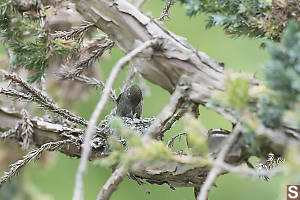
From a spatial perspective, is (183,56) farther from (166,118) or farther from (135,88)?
(135,88)

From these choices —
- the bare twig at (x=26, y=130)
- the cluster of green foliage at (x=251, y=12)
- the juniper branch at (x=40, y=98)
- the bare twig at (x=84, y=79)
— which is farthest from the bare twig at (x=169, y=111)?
the bare twig at (x=26, y=130)

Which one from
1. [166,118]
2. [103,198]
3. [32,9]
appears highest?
[32,9]

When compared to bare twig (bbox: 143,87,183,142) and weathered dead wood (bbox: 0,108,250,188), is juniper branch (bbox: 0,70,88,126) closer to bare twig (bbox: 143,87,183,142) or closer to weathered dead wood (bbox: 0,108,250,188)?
weathered dead wood (bbox: 0,108,250,188)

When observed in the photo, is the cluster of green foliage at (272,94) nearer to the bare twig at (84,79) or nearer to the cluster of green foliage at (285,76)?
the cluster of green foliage at (285,76)

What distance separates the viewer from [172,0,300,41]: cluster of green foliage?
69cm

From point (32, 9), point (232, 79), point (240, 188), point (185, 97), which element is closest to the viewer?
point (232, 79)

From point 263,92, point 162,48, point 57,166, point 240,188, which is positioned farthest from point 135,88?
point 57,166

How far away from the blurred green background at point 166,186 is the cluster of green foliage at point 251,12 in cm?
153

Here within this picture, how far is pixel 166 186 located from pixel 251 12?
1.75 m

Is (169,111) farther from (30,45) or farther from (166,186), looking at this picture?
(166,186)

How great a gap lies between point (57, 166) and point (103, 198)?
2153mm

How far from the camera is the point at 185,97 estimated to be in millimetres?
680

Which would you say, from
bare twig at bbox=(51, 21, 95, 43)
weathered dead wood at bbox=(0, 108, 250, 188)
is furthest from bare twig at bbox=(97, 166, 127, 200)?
bare twig at bbox=(51, 21, 95, 43)

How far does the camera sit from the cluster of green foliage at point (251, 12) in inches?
27.4
